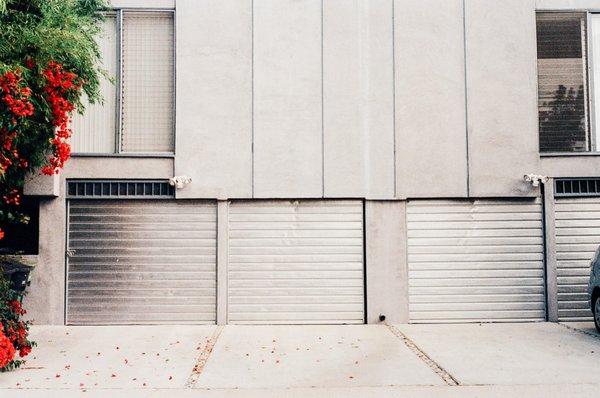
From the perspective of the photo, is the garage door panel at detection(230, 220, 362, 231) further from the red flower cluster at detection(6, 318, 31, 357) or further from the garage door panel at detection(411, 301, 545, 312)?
the red flower cluster at detection(6, 318, 31, 357)

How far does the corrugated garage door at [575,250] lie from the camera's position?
1025 cm

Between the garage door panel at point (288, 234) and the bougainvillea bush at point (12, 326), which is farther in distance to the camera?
the garage door panel at point (288, 234)

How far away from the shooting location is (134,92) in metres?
10.4

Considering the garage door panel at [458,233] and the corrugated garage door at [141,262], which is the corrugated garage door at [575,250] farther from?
the corrugated garage door at [141,262]

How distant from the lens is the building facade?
10.1 m

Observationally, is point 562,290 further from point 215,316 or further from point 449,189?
point 215,316

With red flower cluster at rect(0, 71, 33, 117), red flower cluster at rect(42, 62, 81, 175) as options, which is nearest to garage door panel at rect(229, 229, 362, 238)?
red flower cluster at rect(42, 62, 81, 175)

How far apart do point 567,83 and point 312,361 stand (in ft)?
23.5

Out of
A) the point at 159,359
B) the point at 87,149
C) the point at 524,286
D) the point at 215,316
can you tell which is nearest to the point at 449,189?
the point at 524,286

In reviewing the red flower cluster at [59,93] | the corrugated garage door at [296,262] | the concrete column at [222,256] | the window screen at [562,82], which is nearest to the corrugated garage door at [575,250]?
the window screen at [562,82]

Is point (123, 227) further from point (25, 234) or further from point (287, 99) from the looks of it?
point (287, 99)

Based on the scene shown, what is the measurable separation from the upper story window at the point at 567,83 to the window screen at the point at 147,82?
22.5 feet

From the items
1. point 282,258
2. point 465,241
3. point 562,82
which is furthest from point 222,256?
point 562,82

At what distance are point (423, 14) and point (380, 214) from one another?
3696 millimetres
